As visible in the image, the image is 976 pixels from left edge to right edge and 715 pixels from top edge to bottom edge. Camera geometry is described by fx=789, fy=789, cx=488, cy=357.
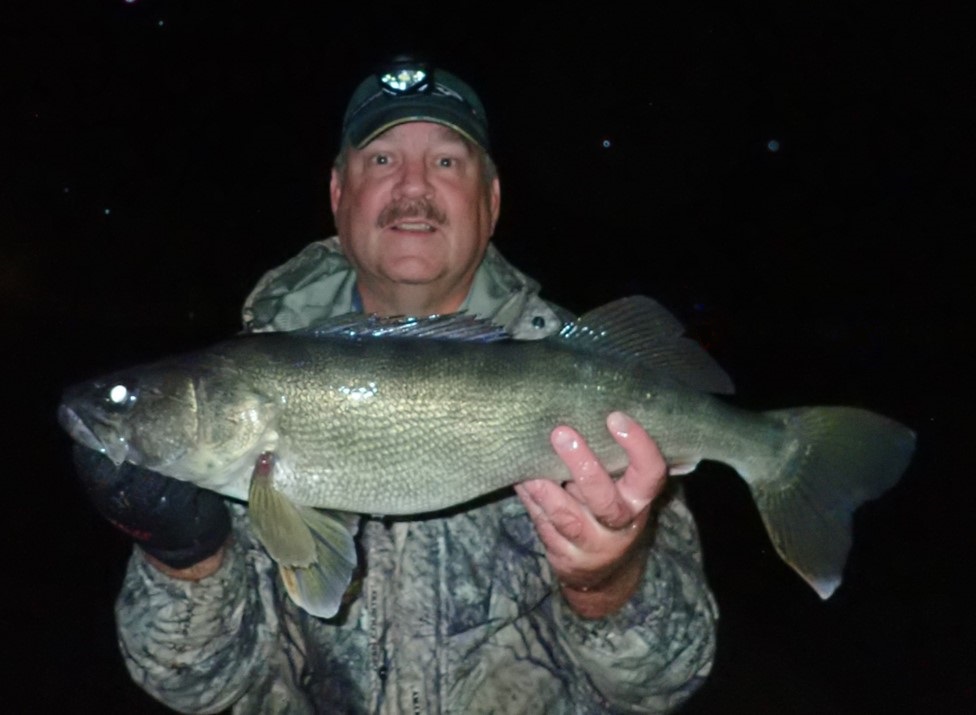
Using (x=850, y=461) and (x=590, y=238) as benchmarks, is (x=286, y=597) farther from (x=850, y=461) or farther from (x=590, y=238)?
(x=590, y=238)

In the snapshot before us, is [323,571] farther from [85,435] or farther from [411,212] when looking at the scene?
[411,212]

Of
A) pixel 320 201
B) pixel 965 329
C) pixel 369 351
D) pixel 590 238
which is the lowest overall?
pixel 369 351

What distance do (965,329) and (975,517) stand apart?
10858mm

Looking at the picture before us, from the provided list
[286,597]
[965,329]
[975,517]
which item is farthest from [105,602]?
[965,329]

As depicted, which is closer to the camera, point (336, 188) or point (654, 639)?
point (654, 639)

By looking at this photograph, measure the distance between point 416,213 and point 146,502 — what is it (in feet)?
4.53

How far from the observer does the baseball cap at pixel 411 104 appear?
124 inches

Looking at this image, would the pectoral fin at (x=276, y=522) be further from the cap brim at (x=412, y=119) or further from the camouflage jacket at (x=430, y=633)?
the cap brim at (x=412, y=119)

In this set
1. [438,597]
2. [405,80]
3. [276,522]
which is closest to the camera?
[276,522]

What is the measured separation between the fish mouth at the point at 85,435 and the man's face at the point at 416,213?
45.8 inches

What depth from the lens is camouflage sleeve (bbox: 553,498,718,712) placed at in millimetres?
2588

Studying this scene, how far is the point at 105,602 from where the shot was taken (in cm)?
643

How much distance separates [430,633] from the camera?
258cm

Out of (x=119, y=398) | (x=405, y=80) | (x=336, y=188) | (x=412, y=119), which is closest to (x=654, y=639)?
(x=119, y=398)
